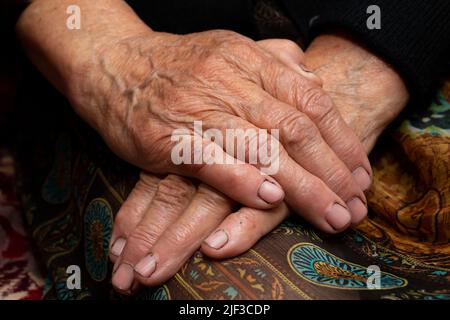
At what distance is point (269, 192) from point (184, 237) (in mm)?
118

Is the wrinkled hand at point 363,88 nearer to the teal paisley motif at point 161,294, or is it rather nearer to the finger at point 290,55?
the finger at point 290,55

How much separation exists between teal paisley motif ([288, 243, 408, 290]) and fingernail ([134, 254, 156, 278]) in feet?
0.54

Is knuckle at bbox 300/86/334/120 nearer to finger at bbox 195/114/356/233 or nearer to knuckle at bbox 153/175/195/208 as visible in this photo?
finger at bbox 195/114/356/233

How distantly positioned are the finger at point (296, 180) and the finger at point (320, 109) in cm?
3

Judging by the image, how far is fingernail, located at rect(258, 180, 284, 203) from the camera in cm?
73

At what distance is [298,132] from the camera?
0.75 meters

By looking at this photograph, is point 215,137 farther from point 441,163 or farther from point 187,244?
point 441,163

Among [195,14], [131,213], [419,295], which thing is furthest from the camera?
[195,14]

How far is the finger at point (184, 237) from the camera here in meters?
0.73

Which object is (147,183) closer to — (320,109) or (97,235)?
(97,235)

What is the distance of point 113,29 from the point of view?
93cm

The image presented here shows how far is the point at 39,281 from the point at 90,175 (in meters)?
0.28

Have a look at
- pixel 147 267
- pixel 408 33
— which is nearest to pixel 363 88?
pixel 408 33
